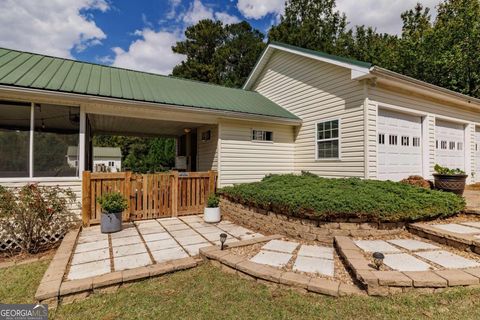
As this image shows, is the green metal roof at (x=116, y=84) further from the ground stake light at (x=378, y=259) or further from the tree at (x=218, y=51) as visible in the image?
the tree at (x=218, y=51)

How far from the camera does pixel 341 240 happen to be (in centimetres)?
435

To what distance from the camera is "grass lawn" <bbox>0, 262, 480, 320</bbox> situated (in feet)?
8.66

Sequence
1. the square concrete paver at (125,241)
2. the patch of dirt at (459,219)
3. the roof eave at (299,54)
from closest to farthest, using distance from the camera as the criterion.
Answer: the square concrete paver at (125,241)
the patch of dirt at (459,219)
the roof eave at (299,54)

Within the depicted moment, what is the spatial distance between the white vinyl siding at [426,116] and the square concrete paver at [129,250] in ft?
20.1

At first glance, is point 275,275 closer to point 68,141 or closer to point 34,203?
point 34,203

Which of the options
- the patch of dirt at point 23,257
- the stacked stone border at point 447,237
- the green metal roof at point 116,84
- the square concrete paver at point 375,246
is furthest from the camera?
the green metal roof at point 116,84

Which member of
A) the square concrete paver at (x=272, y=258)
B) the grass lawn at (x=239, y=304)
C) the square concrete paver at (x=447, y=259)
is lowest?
the grass lawn at (x=239, y=304)

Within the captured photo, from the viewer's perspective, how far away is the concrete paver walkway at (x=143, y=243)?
12.4ft

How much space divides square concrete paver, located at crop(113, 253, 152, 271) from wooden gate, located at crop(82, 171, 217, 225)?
2.58 metres

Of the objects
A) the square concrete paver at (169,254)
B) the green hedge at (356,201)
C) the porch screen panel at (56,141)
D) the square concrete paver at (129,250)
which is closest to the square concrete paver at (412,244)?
the green hedge at (356,201)

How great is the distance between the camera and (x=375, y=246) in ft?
13.7

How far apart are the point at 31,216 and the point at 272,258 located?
4.55 metres

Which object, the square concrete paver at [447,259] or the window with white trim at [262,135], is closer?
the square concrete paver at [447,259]

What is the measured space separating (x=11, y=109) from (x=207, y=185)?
5.03 m
